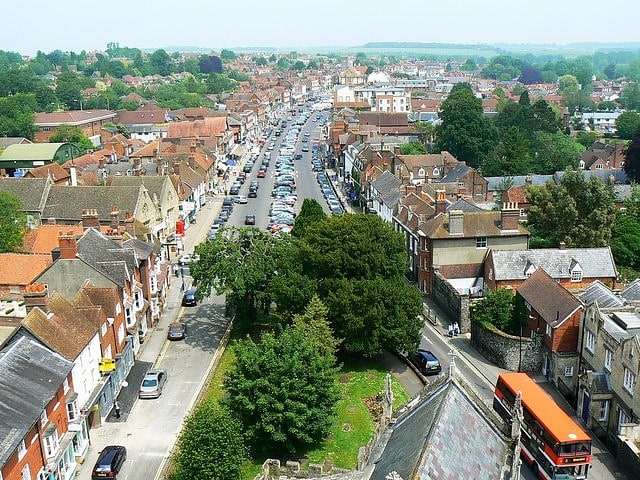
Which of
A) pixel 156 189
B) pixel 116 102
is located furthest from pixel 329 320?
pixel 116 102

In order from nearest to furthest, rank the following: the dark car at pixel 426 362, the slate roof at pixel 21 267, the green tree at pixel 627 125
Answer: the dark car at pixel 426 362, the slate roof at pixel 21 267, the green tree at pixel 627 125

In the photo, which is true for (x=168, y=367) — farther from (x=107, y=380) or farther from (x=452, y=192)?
(x=452, y=192)

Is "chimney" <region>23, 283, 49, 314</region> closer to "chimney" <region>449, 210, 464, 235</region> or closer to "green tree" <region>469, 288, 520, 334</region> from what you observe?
"green tree" <region>469, 288, 520, 334</region>

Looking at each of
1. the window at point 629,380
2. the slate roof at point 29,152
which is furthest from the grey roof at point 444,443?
the slate roof at point 29,152

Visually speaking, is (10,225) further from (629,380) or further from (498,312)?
(629,380)

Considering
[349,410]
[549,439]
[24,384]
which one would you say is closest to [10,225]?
[24,384]

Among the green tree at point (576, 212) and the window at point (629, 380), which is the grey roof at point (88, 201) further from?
the window at point (629, 380)
